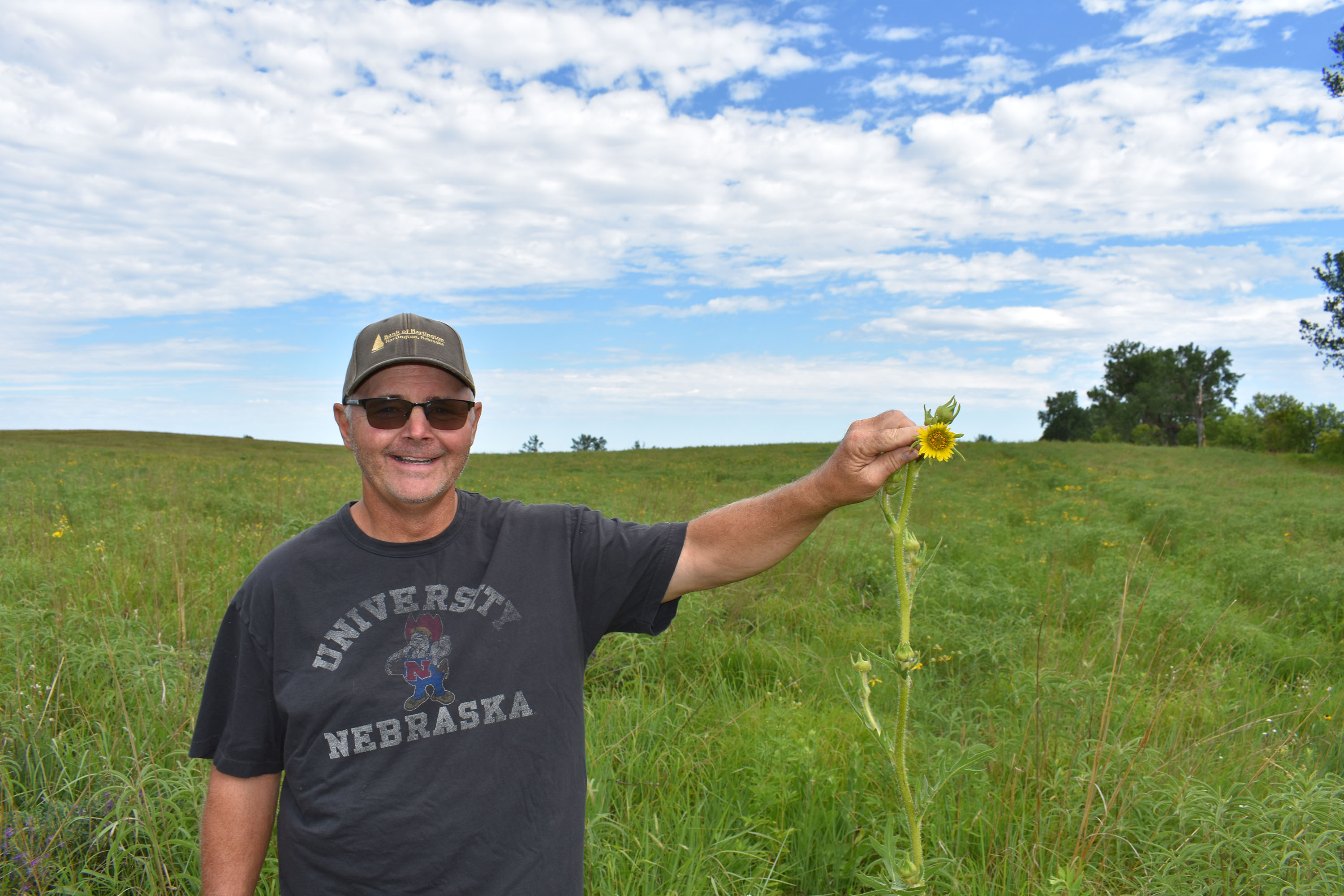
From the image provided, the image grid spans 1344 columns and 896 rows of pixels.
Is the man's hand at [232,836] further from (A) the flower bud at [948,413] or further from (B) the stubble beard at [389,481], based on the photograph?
(A) the flower bud at [948,413]

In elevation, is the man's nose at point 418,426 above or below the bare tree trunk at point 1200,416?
below

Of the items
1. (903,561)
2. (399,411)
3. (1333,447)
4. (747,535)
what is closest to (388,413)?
(399,411)

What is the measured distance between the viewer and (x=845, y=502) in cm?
176

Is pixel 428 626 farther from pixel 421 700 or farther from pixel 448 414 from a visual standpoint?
pixel 448 414

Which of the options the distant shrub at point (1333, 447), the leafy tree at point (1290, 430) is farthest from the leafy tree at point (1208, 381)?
the distant shrub at point (1333, 447)

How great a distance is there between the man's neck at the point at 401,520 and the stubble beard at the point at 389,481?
3 cm

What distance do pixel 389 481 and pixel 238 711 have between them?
0.71 meters

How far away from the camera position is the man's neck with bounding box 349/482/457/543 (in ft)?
6.70

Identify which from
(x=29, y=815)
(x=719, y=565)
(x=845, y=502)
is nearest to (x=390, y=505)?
(x=719, y=565)

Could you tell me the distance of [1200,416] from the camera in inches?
2303

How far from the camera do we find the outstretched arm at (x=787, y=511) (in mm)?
1629

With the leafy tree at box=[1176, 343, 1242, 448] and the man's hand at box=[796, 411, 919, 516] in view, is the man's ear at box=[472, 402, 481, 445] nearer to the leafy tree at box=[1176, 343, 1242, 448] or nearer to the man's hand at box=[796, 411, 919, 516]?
the man's hand at box=[796, 411, 919, 516]

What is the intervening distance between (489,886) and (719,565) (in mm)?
988

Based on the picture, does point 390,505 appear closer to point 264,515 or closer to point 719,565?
point 719,565
